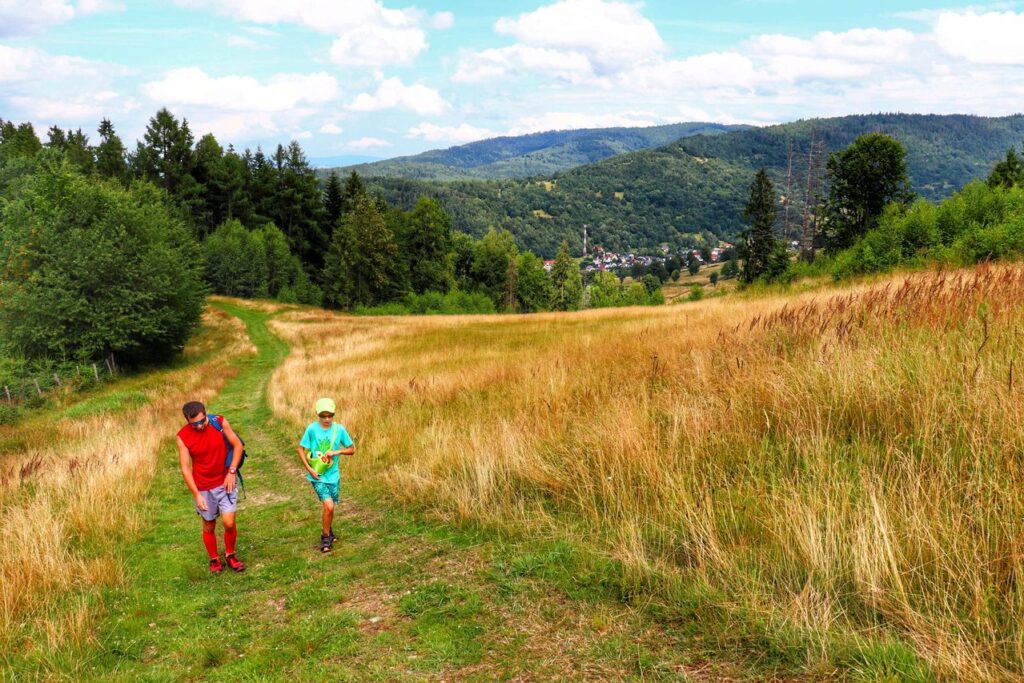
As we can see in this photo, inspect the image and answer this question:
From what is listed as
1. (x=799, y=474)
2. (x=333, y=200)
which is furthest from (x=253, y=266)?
(x=799, y=474)

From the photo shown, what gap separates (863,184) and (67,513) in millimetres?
49569

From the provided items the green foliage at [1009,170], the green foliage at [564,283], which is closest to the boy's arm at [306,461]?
the green foliage at [1009,170]

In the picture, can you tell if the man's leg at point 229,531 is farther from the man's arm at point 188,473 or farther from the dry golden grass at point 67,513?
the dry golden grass at point 67,513

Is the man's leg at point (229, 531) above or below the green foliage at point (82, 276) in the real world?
below

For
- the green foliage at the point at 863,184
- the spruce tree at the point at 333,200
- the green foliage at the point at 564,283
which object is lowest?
the green foliage at the point at 564,283

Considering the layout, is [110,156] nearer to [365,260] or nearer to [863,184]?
[365,260]

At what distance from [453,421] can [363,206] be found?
182 ft

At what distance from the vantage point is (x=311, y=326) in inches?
1524

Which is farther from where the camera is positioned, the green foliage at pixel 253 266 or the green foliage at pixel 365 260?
the green foliage at pixel 253 266

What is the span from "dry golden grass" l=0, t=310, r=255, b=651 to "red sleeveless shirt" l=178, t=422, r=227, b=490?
4.11ft

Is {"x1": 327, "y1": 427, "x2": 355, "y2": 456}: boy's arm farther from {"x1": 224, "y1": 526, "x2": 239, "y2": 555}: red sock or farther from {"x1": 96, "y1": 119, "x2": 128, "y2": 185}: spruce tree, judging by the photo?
{"x1": 96, "y1": 119, "x2": 128, "y2": 185}: spruce tree

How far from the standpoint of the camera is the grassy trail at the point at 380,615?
3545 mm

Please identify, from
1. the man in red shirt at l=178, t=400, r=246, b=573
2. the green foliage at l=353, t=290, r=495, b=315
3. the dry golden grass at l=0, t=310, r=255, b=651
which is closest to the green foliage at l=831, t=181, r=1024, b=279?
the man in red shirt at l=178, t=400, r=246, b=573

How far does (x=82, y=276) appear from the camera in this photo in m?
27.9
